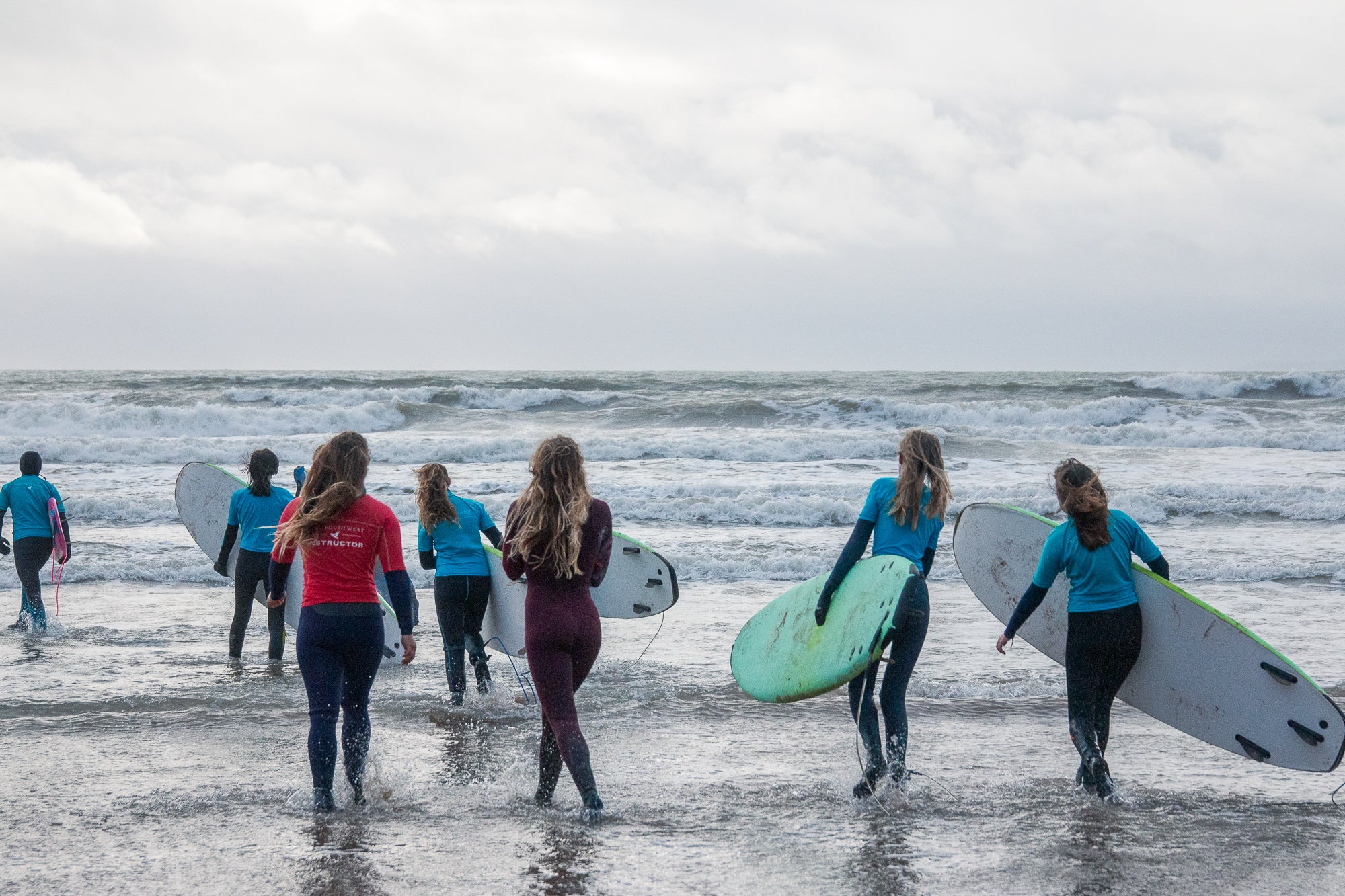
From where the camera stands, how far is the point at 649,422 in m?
25.4

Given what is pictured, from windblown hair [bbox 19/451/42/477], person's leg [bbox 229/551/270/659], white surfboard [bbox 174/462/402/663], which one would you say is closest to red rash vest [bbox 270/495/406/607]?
person's leg [bbox 229/551/270/659]

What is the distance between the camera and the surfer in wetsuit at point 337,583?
3559 mm

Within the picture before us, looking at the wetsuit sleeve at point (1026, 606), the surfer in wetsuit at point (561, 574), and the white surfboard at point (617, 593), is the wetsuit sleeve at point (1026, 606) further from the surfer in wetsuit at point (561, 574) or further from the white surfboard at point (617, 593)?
the white surfboard at point (617, 593)

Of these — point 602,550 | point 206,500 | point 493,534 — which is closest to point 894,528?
point 602,550

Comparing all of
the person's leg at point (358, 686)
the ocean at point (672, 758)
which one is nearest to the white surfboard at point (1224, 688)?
the ocean at point (672, 758)

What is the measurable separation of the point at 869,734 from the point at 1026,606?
83 cm

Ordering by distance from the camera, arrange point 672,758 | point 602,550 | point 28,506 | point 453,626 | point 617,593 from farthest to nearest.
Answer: point 28,506 < point 617,593 < point 453,626 < point 672,758 < point 602,550

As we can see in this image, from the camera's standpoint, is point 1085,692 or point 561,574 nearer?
point 561,574

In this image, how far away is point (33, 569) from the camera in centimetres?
699

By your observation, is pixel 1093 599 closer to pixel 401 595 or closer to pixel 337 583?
pixel 401 595

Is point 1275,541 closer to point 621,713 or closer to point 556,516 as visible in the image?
point 621,713

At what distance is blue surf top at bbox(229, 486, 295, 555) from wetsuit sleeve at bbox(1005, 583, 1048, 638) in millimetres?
4328

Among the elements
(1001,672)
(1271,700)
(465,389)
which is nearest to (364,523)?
(1271,700)

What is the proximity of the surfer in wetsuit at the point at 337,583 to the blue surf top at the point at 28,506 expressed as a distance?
4718 millimetres
